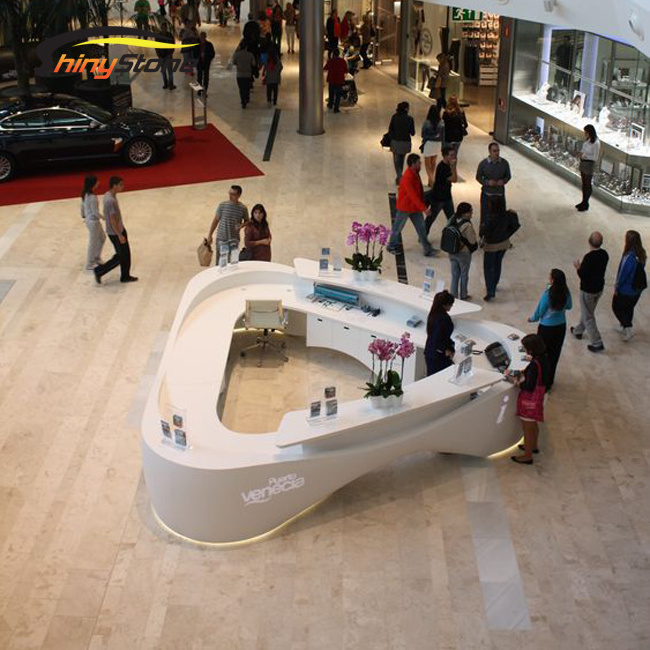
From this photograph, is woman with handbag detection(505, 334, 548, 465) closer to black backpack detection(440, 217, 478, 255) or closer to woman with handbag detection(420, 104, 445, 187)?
black backpack detection(440, 217, 478, 255)

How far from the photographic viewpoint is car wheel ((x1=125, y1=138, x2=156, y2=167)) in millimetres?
17000

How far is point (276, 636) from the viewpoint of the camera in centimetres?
687

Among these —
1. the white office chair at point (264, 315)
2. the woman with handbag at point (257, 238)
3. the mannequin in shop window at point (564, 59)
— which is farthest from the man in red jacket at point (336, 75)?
the white office chair at point (264, 315)

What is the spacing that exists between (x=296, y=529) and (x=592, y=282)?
4.27m

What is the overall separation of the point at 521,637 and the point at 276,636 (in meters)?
1.65


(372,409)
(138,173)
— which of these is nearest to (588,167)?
(138,173)

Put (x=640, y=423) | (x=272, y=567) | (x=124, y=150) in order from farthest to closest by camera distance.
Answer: (x=124, y=150), (x=640, y=423), (x=272, y=567)

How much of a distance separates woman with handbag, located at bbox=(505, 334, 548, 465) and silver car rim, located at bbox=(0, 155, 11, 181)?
10.7 meters

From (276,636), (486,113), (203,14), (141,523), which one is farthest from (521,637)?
(203,14)

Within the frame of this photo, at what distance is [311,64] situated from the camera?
1847 cm

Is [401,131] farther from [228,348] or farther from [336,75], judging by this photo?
[228,348]

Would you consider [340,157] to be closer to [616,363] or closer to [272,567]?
[616,363]

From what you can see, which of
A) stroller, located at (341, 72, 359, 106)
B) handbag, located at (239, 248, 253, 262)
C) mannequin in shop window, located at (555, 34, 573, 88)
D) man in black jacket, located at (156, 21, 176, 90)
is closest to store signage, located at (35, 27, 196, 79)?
man in black jacket, located at (156, 21, 176, 90)

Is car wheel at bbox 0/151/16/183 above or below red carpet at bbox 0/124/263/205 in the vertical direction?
above
